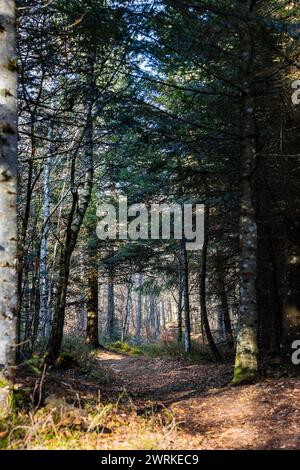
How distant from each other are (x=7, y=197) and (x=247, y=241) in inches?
209

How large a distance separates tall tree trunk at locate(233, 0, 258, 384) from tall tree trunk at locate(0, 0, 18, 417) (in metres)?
4.88

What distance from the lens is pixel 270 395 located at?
6.62 meters

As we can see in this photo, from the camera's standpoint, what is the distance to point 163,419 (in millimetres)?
5566

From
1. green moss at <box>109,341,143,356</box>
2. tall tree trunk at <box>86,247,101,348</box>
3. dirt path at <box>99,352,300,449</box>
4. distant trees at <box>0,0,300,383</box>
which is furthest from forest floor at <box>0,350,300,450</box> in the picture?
green moss at <box>109,341,143,356</box>

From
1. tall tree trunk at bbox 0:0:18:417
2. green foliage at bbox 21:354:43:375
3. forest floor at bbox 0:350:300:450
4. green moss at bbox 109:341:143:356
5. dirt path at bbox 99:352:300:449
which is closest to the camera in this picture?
forest floor at bbox 0:350:300:450

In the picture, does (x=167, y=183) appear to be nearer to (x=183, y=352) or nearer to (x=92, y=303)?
(x=183, y=352)

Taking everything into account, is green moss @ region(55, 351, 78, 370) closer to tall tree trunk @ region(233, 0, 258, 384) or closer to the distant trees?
the distant trees

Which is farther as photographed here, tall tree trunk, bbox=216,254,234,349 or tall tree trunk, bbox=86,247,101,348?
tall tree trunk, bbox=86,247,101,348

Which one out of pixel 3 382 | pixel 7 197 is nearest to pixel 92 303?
pixel 3 382

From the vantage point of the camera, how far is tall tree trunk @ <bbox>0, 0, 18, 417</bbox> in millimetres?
4148

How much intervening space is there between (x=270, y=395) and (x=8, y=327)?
483 cm

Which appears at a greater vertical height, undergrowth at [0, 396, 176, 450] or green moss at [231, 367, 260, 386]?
undergrowth at [0, 396, 176, 450]

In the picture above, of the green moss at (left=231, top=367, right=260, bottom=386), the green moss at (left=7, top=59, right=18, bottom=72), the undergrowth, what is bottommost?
the green moss at (left=231, top=367, right=260, bottom=386)

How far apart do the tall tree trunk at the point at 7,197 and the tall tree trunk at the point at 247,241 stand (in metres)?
4.88
